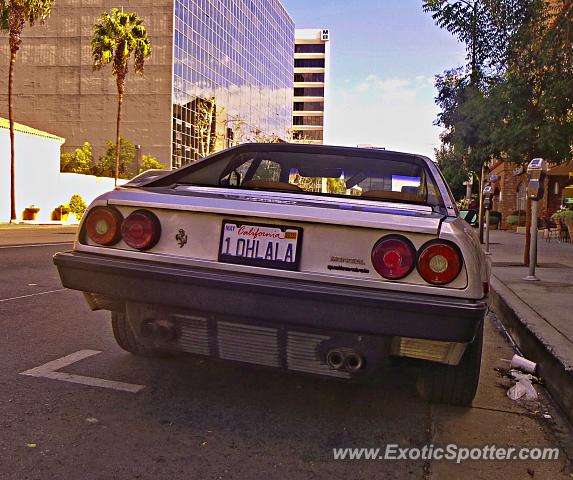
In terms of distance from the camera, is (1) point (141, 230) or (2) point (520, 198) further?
(2) point (520, 198)

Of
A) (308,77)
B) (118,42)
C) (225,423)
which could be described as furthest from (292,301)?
(308,77)

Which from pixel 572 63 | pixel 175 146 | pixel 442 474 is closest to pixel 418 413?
pixel 442 474

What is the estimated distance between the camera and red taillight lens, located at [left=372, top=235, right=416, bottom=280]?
272cm

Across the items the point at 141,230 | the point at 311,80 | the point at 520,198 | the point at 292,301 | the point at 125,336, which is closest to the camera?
the point at 292,301

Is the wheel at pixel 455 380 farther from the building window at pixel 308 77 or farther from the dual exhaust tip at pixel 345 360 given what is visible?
the building window at pixel 308 77

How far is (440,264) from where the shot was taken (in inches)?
106

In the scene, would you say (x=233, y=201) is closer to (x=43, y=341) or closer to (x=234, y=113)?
(x=43, y=341)

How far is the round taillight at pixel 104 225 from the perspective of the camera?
310 centimetres

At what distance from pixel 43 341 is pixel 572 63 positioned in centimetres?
821

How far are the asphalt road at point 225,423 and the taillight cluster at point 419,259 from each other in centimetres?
68

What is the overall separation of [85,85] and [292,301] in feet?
173

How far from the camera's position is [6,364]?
12.4 feet

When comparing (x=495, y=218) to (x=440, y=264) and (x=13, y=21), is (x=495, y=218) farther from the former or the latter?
(x=440, y=264)

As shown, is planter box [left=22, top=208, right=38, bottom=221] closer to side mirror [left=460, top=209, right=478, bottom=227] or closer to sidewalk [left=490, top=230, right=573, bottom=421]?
sidewalk [left=490, top=230, right=573, bottom=421]
